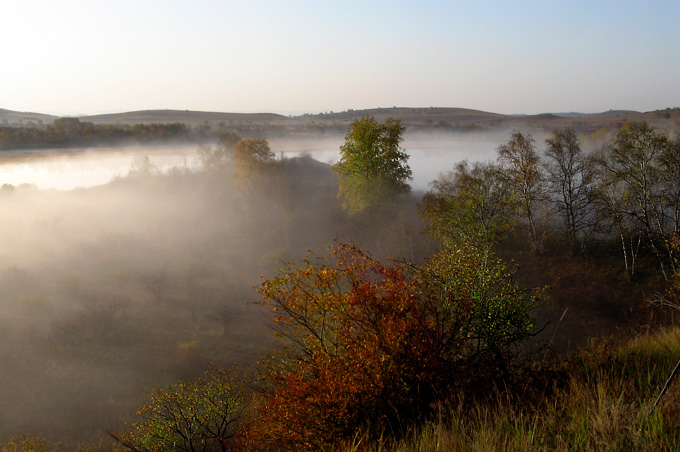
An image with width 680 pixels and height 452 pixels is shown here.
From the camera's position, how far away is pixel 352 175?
3738 centimetres

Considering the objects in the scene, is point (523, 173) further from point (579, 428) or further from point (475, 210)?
point (579, 428)

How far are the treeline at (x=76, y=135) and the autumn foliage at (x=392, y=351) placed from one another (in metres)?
77.2

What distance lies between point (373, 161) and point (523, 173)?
12.7m

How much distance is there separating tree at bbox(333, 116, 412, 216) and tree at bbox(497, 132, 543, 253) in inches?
368

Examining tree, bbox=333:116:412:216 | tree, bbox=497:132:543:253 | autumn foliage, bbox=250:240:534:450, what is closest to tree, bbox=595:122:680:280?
tree, bbox=497:132:543:253

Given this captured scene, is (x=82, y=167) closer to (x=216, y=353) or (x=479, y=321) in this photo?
(x=216, y=353)

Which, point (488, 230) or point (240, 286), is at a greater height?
point (488, 230)

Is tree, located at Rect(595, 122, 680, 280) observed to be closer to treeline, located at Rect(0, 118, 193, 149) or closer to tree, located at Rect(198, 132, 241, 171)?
tree, located at Rect(198, 132, 241, 171)

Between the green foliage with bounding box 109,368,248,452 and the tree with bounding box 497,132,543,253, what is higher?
the tree with bounding box 497,132,543,253

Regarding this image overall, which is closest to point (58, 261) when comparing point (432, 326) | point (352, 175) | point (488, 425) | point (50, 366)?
point (50, 366)

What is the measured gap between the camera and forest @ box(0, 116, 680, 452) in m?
8.34

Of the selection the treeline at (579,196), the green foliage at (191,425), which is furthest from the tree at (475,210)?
the green foliage at (191,425)

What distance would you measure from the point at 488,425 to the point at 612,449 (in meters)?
1.61

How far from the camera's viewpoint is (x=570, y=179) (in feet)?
99.6
